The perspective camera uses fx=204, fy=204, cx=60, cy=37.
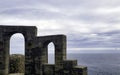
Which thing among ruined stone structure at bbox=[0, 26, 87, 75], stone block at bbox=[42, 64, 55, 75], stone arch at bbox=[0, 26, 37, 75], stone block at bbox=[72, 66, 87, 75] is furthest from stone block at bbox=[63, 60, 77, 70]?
stone arch at bbox=[0, 26, 37, 75]

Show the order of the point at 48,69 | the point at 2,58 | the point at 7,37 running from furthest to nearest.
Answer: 1. the point at 7,37
2. the point at 2,58
3. the point at 48,69

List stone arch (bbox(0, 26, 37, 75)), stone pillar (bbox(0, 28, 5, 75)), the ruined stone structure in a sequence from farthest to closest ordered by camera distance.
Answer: stone pillar (bbox(0, 28, 5, 75)) → stone arch (bbox(0, 26, 37, 75)) → the ruined stone structure

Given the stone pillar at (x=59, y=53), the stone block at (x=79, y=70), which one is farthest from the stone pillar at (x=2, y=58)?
the stone block at (x=79, y=70)

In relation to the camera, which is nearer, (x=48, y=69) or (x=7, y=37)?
(x=48, y=69)


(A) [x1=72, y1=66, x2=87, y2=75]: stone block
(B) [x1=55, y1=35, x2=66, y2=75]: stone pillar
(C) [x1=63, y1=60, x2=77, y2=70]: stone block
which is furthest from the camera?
(B) [x1=55, y1=35, x2=66, y2=75]: stone pillar

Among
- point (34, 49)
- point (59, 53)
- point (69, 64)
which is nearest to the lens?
point (69, 64)

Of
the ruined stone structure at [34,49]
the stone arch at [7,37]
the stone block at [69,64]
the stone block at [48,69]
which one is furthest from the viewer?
the stone arch at [7,37]

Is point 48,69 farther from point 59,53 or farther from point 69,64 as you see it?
point 69,64

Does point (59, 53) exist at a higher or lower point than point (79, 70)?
higher

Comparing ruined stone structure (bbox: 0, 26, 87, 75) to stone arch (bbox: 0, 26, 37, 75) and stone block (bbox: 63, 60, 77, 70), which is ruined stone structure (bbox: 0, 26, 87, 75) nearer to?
stone arch (bbox: 0, 26, 37, 75)

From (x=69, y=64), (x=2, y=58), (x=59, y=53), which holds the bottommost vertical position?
(x=69, y=64)

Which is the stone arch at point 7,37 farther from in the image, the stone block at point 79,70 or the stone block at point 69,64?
the stone block at point 79,70

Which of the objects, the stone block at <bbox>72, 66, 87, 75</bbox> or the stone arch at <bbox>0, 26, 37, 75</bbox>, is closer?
the stone block at <bbox>72, 66, 87, 75</bbox>

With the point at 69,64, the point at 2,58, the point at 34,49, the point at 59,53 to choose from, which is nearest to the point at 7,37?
the point at 2,58
